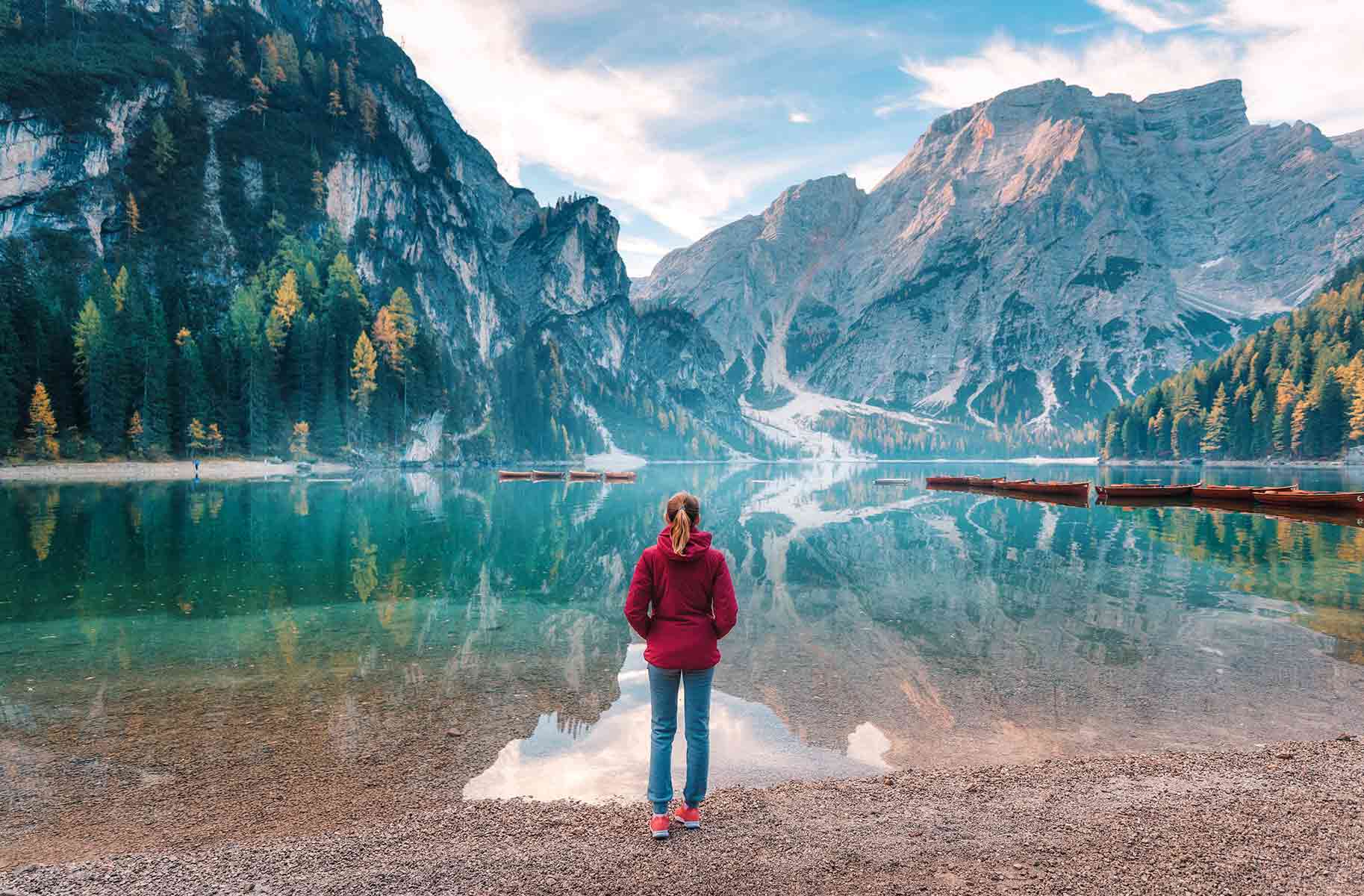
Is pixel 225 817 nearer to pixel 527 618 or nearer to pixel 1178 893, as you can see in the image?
pixel 1178 893

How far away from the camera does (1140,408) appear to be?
188 m

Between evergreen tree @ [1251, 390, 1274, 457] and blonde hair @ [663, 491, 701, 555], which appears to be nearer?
blonde hair @ [663, 491, 701, 555]

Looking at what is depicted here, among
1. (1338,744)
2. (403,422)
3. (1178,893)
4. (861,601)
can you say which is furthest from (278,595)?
(403,422)

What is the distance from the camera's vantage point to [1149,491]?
66.7 meters

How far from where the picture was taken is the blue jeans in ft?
26.7

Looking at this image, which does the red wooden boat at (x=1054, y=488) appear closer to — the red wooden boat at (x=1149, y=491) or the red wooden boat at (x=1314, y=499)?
the red wooden boat at (x=1149, y=491)

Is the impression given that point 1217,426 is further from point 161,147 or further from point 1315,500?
point 161,147

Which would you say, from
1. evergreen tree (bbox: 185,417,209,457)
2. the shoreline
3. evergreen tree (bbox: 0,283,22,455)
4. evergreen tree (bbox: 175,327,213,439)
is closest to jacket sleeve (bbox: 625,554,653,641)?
the shoreline

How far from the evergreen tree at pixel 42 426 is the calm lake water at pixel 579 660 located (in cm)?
5696

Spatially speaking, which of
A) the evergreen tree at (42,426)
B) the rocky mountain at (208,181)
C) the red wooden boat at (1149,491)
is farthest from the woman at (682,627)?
the rocky mountain at (208,181)

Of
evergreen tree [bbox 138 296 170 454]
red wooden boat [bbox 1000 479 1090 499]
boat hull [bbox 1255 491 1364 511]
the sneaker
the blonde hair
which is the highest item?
evergreen tree [bbox 138 296 170 454]

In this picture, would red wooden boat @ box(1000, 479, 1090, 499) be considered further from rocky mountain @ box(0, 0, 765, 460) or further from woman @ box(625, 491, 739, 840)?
rocky mountain @ box(0, 0, 765, 460)

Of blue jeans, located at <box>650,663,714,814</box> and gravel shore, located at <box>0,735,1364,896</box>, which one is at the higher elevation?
blue jeans, located at <box>650,663,714,814</box>

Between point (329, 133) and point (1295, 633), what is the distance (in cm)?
19442
